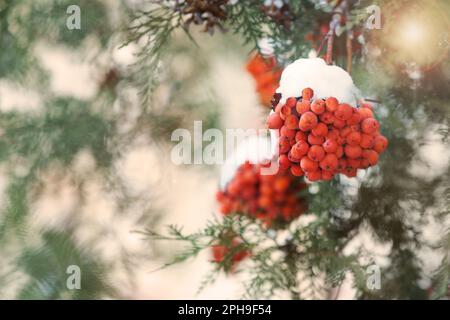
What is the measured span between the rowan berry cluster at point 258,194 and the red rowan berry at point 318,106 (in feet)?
0.96

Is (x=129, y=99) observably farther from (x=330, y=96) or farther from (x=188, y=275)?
(x=330, y=96)

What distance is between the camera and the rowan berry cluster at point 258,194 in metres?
0.83

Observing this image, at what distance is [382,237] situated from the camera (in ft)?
2.96

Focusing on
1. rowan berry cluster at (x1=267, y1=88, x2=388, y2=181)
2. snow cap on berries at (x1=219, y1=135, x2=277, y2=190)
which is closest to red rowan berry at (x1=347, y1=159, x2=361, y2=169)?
rowan berry cluster at (x1=267, y1=88, x2=388, y2=181)

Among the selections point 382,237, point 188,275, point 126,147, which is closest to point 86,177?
point 126,147

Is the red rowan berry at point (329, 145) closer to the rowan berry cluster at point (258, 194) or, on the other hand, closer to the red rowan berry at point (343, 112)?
the red rowan berry at point (343, 112)

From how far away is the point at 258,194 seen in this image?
0.84 m

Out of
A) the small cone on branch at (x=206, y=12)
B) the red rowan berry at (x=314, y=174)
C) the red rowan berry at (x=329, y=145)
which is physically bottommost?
the red rowan berry at (x=314, y=174)

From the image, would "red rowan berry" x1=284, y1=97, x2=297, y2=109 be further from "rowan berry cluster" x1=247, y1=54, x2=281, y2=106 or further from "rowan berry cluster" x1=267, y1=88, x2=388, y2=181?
"rowan berry cluster" x1=247, y1=54, x2=281, y2=106

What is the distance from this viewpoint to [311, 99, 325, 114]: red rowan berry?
0.54 meters

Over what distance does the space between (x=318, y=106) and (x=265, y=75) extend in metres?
0.34

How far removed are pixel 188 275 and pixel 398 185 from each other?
363 millimetres

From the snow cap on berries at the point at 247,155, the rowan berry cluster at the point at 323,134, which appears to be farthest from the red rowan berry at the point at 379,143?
the snow cap on berries at the point at 247,155

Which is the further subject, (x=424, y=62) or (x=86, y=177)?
(x=86, y=177)
